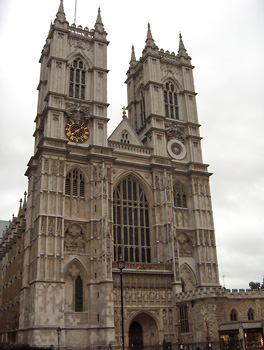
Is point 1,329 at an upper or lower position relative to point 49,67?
lower

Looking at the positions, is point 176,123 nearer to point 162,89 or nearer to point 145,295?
point 162,89

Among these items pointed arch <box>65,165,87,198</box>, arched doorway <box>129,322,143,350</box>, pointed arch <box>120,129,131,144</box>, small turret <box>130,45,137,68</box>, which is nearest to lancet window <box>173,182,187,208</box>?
pointed arch <box>120,129,131,144</box>

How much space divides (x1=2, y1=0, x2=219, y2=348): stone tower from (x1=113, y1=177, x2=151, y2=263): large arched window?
0.34 feet

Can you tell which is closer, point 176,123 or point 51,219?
point 51,219

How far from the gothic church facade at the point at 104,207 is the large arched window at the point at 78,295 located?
8cm

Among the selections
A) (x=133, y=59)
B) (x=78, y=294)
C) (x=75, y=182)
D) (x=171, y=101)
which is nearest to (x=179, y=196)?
(x=75, y=182)

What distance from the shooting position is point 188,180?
44.9 metres

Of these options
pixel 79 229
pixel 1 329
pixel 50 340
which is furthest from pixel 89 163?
pixel 1 329

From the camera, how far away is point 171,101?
1939 inches

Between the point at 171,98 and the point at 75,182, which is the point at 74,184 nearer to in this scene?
the point at 75,182

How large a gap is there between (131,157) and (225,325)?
19343mm

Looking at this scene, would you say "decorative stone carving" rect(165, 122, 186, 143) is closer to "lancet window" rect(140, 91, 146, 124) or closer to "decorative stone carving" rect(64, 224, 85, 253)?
"lancet window" rect(140, 91, 146, 124)

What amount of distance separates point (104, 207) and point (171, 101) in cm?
1790

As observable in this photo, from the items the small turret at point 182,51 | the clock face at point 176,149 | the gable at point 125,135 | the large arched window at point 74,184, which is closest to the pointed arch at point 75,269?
the large arched window at point 74,184
